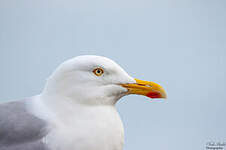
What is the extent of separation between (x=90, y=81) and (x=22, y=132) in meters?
0.42

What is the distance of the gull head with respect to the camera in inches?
67.3

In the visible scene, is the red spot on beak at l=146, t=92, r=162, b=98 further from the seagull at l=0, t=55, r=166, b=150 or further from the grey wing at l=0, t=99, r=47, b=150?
the grey wing at l=0, t=99, r=47, b=150

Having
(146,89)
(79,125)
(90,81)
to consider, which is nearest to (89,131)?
(79,125)

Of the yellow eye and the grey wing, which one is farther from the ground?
the yellow eye

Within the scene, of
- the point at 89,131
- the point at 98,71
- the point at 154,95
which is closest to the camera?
the point at 89,131

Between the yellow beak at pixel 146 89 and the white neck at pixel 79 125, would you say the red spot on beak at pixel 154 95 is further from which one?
the white neck at pixel 79 125

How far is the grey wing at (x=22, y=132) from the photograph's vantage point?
5.34 ft

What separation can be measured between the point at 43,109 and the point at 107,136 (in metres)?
0.36

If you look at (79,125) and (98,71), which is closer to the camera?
(79,125)

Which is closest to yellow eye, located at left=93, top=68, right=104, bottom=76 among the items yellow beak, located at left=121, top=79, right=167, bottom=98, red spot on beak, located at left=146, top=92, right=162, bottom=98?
yellow beak, located at left=121, top=79, right=167, bottom=98

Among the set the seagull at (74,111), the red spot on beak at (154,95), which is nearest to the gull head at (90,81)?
the seagull at (74,111)

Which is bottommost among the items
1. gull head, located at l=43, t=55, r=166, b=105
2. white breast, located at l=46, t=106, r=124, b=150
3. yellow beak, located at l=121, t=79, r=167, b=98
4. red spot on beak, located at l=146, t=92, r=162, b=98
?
white breast, located at l=46, t=106, r=124, b=150

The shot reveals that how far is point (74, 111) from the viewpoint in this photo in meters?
1.68

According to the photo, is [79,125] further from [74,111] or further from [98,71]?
[98,71]
